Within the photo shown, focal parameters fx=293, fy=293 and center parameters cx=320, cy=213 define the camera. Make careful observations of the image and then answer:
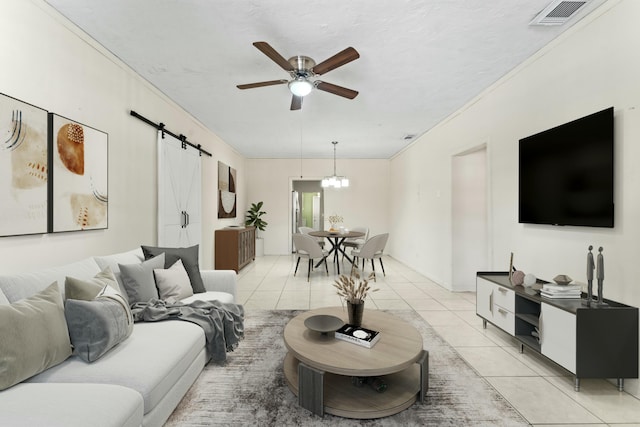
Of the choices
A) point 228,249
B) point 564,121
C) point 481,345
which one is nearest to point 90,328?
point 481,345

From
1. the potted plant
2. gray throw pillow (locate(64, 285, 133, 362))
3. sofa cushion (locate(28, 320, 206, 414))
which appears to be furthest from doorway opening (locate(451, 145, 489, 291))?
the potted plant

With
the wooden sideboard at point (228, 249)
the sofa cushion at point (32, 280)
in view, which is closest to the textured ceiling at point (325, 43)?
the sofa cushion at point (32, 280)

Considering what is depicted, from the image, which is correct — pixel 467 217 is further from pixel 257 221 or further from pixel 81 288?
pixel 257 221

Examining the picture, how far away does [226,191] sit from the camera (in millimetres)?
6613

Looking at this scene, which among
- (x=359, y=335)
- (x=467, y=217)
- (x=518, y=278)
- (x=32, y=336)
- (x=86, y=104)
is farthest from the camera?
(x=467, y=217)

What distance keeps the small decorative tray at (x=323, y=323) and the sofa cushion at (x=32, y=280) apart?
5.34 feet

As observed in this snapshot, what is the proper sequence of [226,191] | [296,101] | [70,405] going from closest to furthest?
1. [70,405]
2. [296,101]
3. [226,191]

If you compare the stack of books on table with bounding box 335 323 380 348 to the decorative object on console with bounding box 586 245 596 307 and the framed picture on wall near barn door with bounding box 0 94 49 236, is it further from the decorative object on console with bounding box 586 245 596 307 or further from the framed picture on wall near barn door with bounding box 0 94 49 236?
the framed picture on wall near barn door with bounding box 0 94 49 236

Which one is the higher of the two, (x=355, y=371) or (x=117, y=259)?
(x=117, y=259)

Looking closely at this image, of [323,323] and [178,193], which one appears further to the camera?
[178,193]

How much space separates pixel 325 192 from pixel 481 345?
6.23m

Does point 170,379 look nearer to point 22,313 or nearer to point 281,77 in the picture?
point 22,313

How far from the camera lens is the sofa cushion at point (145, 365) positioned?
4.91ft

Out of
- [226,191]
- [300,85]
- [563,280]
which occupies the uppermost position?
[300,85]
